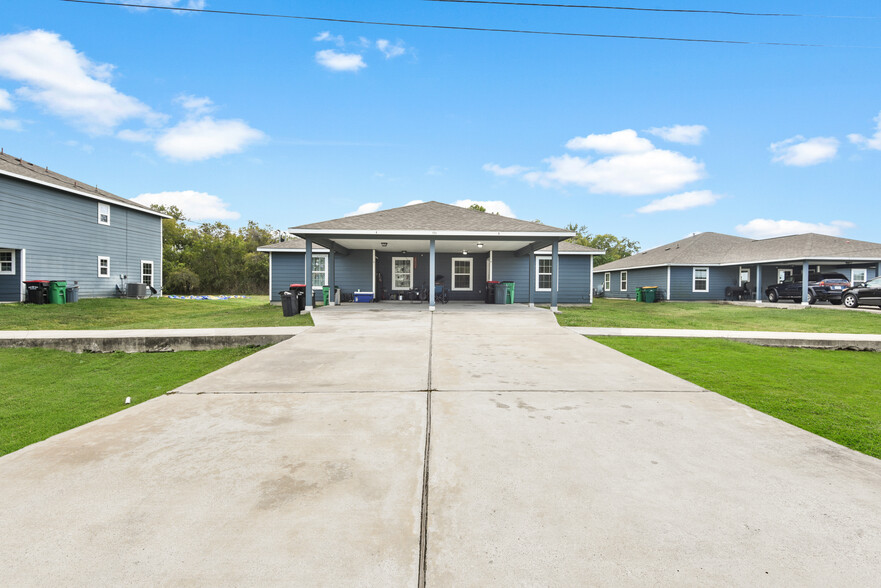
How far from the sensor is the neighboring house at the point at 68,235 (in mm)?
15297

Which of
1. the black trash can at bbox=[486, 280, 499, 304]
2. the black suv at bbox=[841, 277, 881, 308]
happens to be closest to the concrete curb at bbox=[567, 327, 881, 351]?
the black trash can at bbox=[486, 280, 499, 304]

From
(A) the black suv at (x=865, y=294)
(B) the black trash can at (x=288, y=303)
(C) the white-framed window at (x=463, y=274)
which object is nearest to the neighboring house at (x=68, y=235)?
(B) the black trash can at (x=288, y=303)

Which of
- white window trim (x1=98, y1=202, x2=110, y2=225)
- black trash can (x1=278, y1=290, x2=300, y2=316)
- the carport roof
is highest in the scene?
white window trim (x1=98, y1=202, x2=110, y2=225)

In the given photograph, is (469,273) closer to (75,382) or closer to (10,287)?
(75,382)

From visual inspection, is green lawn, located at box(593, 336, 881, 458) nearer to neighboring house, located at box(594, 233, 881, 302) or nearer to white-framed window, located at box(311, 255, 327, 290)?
white-framed window, located at box(311, 255, 327, 290)

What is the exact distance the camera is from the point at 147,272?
21.5 meters

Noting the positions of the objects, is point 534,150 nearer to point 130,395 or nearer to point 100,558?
point 130,395

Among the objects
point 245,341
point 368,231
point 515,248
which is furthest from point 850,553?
point 515,248

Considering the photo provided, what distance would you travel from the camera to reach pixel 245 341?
8.27 metres

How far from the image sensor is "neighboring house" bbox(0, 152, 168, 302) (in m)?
15.3

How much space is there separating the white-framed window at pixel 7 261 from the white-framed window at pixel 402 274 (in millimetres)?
15314

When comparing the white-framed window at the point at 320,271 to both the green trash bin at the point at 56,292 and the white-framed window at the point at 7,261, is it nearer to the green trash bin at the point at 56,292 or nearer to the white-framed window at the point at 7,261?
the green trash bin at the point at 56,292

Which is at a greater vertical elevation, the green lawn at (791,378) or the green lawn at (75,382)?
the green lawn at (791,378)

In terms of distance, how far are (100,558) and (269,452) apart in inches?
43.1
